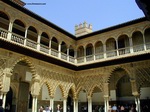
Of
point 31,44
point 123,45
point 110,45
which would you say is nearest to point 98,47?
point 110,45

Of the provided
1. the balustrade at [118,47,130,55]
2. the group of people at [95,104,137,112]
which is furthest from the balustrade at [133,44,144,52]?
the group of people at [95,104,137,112]

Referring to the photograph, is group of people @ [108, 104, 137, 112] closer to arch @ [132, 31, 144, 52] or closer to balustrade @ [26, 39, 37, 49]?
arch @ [132, 31, 144, 52]

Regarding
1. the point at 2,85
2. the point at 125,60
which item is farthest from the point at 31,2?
the point at 125,60

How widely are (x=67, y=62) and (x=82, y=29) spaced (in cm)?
1526

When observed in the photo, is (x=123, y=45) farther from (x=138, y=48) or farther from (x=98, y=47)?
(x=98, y=47)

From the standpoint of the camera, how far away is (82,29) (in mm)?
29922

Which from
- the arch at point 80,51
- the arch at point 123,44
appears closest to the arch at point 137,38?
the arch at point 123,44

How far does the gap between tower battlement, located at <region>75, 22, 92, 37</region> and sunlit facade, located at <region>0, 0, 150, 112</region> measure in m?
11.5

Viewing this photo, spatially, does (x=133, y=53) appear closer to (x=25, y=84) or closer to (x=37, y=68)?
(x=37, y=68)

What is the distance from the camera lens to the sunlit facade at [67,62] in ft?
40.0

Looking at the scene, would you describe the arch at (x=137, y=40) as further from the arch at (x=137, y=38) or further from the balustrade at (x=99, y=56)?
the balustrade at (x=99, y=56)

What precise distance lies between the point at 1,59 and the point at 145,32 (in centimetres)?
1111

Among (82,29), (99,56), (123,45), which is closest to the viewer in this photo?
(123,45)

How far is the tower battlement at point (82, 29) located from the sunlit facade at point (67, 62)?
11.5 metres
